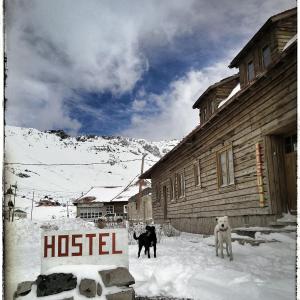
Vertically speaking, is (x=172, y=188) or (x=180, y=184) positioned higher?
(x=180, y=184)

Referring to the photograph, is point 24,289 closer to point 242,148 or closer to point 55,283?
point 55,283

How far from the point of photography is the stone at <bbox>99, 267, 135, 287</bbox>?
3.77 meters

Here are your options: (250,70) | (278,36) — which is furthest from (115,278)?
(250,70)

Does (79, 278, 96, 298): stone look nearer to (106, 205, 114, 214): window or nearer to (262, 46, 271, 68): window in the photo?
(262, 46, 271, 68): window

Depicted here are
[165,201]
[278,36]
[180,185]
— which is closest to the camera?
[278,36]

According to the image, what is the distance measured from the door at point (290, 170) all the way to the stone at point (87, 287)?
239 inches

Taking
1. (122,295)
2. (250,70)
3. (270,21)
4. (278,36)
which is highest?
(270,21)

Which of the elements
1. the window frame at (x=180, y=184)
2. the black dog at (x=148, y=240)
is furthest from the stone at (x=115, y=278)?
the window frame at (x=180, y=184)

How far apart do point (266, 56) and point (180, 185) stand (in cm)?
903

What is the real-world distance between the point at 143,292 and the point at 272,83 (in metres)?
6.07

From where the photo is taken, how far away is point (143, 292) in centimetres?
462

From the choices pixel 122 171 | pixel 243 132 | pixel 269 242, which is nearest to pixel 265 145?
pixel 243 132

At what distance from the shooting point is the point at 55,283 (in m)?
3.63

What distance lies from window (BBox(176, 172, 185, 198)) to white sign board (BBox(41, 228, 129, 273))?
42.0 feet
